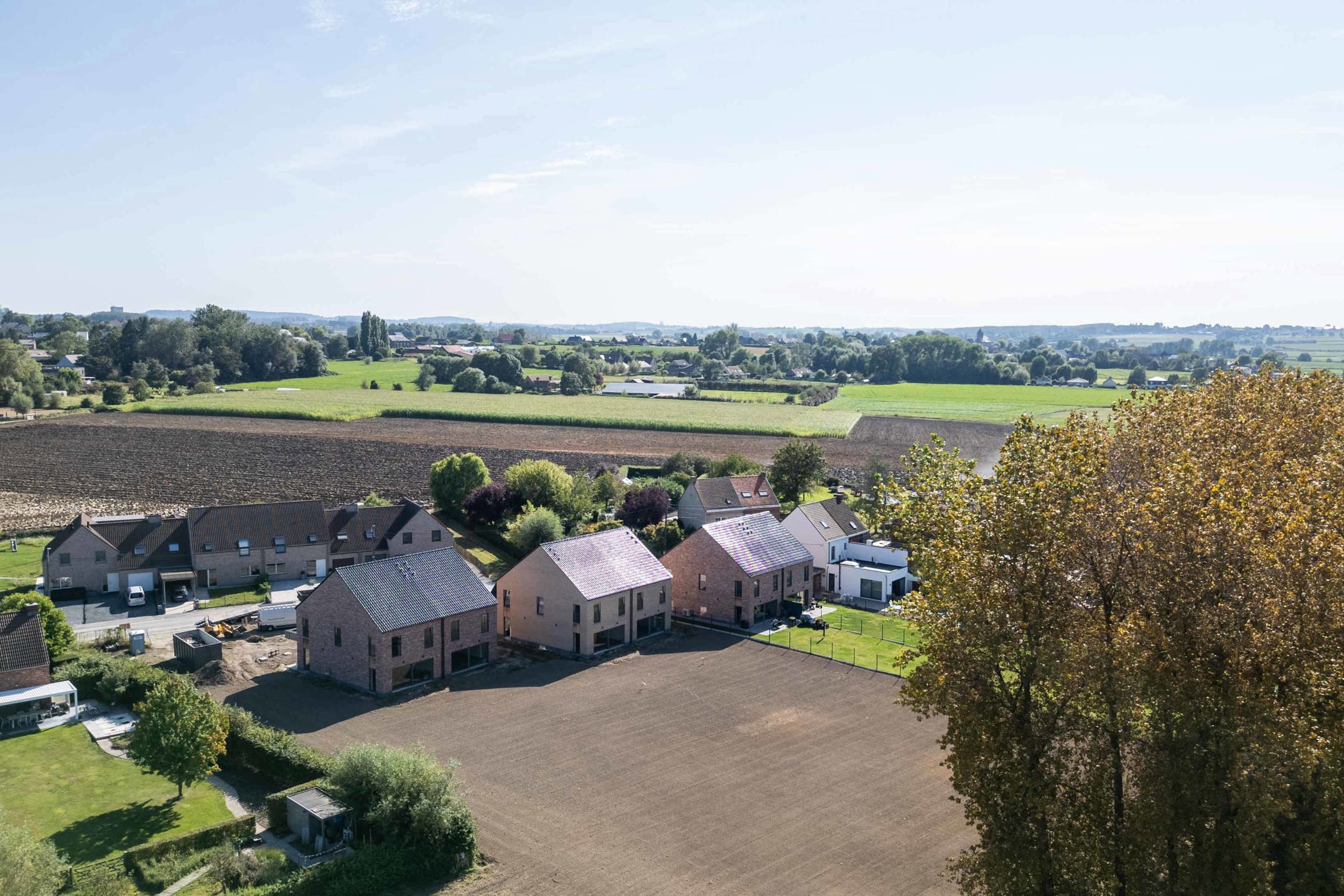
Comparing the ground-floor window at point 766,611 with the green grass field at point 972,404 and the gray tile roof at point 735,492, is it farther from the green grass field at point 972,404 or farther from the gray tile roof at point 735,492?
the green grass field at point 972,404

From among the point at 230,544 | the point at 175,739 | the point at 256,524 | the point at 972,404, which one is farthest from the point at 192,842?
the point at 972,404

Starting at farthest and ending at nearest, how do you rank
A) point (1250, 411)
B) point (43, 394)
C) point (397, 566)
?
point (43, 394)
point (397, 566)
point (1250, 411)

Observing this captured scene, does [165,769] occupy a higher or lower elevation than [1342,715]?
lower

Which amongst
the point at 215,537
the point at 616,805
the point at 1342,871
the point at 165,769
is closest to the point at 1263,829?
the point at 1342,871

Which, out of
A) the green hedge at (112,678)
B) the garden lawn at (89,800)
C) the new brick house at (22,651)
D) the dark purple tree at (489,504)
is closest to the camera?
the garden lawn at (89,800)

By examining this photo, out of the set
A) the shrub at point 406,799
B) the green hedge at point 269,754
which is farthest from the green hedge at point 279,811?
the shrub at point 406,799

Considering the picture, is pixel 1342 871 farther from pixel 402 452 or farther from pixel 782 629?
pixel 402 452
